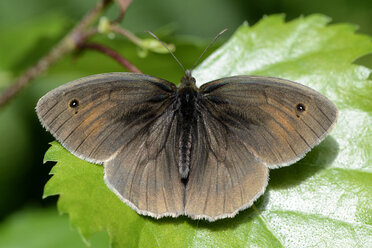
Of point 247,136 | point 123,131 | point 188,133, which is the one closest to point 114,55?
Result: point 123,131

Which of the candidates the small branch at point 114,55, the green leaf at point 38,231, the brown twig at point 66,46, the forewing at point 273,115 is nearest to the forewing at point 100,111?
the small branch at point 114,55

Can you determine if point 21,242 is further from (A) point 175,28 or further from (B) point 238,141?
(A) point 175,28

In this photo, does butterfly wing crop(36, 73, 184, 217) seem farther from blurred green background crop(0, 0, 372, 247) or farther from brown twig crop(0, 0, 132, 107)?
blurred green background crop(0, 0, 372, 247)

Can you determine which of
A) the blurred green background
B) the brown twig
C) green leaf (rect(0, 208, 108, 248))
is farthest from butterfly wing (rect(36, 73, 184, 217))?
green leaf (rect(0, 208, 108, 248))

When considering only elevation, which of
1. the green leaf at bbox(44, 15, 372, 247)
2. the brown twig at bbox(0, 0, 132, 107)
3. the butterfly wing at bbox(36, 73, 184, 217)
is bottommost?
the green leaf at bbox(44, 15, 372, 247)

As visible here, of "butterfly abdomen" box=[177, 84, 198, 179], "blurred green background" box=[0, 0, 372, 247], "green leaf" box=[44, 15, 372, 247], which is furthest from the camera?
"blurred green background" box=[0, 0, 372, 247]

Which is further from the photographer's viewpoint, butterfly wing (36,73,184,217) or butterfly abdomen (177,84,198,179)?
butterfly abdomen (177,84,198,179)

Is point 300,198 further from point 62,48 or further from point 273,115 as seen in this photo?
point 62,48
